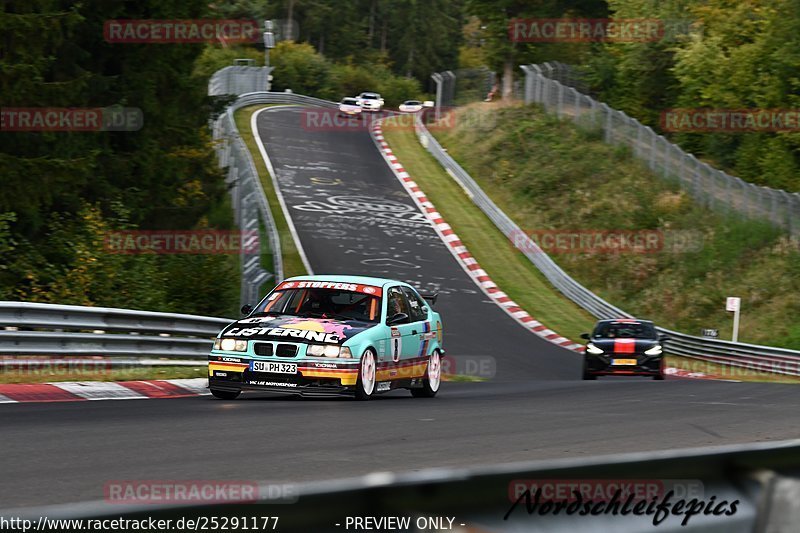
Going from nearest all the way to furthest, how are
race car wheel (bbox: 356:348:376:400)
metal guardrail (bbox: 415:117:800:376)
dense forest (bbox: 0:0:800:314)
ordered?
1. race car wheel (bbox: 356:348:376:400)
2. dense forest (bbox: 0:0:800:314)
3. metal guardrail (bbox: 415:117:800:376)

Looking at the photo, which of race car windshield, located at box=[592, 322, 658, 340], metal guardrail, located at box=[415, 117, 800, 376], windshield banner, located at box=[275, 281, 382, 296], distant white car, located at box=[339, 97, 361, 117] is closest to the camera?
windshield banner, located at box=[275, 281, 382, 296]

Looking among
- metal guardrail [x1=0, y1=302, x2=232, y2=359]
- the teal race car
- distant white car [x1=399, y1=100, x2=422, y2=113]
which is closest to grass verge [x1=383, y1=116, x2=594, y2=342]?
metal guardrail [x1=0, y1=302, x2=232, y2=359]

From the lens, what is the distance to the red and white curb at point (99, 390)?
39.6 ft

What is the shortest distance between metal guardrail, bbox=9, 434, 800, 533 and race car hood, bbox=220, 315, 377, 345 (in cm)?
882

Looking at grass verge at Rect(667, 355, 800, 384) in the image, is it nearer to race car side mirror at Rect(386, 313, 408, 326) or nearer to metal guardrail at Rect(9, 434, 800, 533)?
race car side mirror at Rect(386, 313, 408, 326)

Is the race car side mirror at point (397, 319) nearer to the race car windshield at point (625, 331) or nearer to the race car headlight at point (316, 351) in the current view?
the race car headlight at point (316, 351)

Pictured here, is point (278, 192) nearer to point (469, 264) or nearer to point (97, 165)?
point (469, 264)

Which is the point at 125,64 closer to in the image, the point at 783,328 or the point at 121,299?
the point at 121,299

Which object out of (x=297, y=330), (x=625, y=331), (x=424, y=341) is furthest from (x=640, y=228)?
(x=297, y=330)

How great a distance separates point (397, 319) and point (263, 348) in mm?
2038

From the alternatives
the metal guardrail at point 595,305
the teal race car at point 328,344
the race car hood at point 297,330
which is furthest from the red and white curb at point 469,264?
the race car hood at point 297,330

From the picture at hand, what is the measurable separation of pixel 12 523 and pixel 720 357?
29.3 metres

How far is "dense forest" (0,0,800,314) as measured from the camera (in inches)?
819

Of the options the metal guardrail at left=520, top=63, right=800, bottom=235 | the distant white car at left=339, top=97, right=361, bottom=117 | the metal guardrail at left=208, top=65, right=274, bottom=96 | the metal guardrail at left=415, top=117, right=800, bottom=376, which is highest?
the metal guardrail at left=208, top=65, right=274, bottom=96
